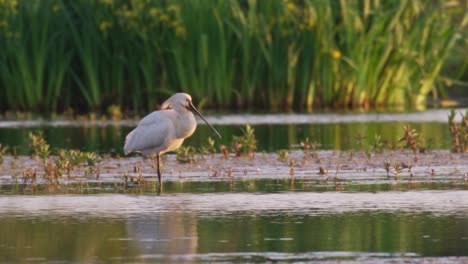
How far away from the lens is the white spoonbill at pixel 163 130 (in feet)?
46.0

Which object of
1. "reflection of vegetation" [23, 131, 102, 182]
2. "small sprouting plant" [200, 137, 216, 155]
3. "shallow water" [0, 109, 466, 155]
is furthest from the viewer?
"shallow water" [0, 109, 466, 155]

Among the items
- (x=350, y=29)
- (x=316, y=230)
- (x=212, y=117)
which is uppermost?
(x=350, y=29)

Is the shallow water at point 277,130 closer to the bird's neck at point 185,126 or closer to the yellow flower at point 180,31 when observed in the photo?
the yellow flower at point 180,31

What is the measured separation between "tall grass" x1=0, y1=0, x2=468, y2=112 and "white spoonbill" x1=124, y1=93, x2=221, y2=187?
422 inches

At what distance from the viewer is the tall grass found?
2531 centimetres

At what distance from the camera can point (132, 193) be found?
12.6 meters

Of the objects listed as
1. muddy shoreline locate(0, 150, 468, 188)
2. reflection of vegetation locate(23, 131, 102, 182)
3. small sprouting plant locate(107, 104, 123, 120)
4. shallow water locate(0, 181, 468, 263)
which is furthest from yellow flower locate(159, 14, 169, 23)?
shallow water locate(0, 181, 468, 263)

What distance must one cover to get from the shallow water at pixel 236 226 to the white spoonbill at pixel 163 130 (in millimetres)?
1420

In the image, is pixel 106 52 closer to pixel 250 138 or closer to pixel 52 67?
pixel 52 67

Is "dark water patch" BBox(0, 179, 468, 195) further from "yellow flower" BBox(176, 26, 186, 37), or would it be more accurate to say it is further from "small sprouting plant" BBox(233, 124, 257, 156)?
"yellow flower" BBox(176, 26, 186, 37)

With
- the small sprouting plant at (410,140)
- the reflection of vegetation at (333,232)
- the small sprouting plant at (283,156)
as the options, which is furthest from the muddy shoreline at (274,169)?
the reflection of vegetation at (333,232)

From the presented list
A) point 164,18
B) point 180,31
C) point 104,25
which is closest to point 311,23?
point 180,31

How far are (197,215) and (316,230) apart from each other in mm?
1366

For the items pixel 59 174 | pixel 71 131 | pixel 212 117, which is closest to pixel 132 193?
pixel 59 174
